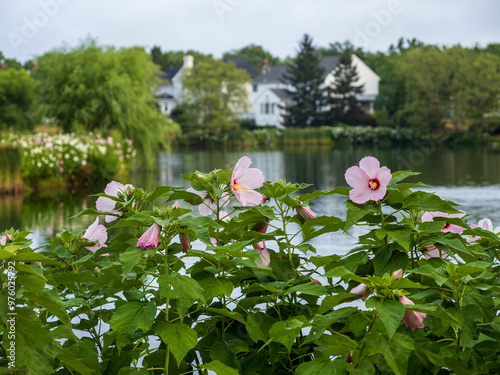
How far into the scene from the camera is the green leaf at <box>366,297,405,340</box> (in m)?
1.26

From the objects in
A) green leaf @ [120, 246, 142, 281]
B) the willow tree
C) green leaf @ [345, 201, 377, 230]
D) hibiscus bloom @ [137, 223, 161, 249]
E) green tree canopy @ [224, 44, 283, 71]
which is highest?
green tree canopy @ [224, 44, 283, 71]

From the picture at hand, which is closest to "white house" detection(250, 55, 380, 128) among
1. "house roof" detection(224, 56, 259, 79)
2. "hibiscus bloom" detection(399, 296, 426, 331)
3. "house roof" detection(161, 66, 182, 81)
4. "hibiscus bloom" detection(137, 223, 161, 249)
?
"house roof" detection(224, 56, 259, 79)

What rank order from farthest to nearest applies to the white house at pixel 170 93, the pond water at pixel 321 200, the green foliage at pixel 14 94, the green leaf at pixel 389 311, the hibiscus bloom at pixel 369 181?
the white house at pixel 170 93
the green foliage at pixel 14 94
the pond water at pixel 321 200
the hibiscus bloom at pixel 369 181
the green leaf at pixel 389 311

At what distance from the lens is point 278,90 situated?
235 ft

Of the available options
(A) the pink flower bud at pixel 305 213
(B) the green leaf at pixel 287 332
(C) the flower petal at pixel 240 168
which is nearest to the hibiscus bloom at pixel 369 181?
(A) the pink flower bud at pixel 305 213

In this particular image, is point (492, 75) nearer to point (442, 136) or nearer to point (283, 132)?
point (442, 136)

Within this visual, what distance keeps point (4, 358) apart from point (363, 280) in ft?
2.85

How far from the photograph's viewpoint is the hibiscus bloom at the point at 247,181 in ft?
6.25

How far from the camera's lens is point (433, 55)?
53562 millimetres

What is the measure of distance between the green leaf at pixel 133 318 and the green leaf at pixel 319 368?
37 centimetres

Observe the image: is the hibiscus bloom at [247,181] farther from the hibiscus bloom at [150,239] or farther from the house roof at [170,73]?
the house roof at [170,73]

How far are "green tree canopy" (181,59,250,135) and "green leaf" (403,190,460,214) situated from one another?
56.2m

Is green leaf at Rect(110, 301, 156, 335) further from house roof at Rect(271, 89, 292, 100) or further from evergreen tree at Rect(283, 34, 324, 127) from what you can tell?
house roof at Rect(271, 89, 292, 100)

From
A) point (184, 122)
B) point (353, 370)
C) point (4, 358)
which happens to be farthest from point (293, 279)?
point (184, 122)
